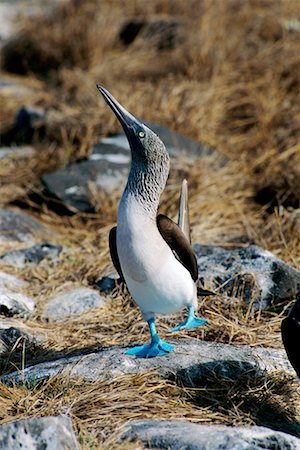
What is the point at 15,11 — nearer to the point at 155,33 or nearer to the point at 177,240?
the point at 155,33

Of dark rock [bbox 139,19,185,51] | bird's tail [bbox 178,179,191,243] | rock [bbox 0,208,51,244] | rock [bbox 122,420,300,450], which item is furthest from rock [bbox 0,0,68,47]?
rock [bbox 122,420,300,450]

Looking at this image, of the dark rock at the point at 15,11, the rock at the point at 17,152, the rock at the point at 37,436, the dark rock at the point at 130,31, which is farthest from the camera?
the dark rock at the point at 15,11

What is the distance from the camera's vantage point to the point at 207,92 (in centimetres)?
954

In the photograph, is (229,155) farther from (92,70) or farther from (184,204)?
(184,204)

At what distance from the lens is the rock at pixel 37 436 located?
3395 millimetres

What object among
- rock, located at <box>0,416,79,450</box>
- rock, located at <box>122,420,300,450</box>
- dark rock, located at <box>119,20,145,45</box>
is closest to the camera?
rock, located at <box>0,416,79,450</box>

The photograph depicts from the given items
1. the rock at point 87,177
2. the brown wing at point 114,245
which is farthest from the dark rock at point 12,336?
the rock at point 87,177

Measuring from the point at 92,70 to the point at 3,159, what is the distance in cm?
238

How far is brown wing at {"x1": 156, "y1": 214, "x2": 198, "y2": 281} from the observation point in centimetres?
432

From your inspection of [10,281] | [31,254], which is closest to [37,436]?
[10,281]

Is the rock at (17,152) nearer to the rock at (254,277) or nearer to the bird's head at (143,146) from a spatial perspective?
the rock at (254,277)

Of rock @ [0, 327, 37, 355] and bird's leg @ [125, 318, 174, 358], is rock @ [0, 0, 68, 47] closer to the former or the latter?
rock @ [0, 327, 37, 355]

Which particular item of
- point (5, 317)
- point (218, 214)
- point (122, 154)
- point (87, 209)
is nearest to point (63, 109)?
point (122, 154)

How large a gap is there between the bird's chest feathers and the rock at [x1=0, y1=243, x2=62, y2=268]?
2.41 m
